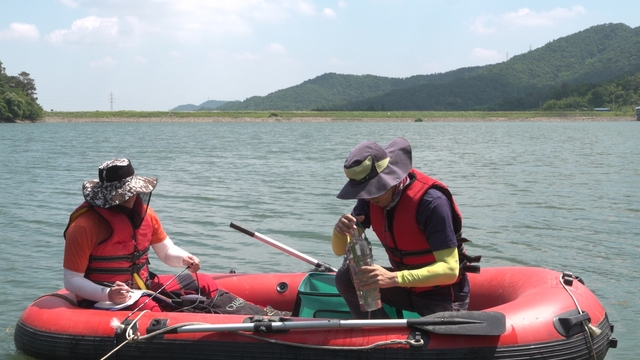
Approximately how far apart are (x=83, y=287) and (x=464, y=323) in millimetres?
2275

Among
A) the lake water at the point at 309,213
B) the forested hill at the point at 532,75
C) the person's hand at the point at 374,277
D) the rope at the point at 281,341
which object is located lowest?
the lake water at the point at 309,213

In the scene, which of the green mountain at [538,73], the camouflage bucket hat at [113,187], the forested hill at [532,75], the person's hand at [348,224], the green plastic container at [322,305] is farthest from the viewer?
the green mountain at [538,73]

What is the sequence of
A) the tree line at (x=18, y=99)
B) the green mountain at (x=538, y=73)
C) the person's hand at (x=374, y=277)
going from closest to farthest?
the person's hand at (x=374, y=277) < the tree line at (x=18, y=99) < the green mountain at (x=538, y=73)

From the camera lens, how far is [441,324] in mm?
3957

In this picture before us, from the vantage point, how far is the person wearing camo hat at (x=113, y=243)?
435 cm

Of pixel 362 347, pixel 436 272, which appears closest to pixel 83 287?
pixel 362 347

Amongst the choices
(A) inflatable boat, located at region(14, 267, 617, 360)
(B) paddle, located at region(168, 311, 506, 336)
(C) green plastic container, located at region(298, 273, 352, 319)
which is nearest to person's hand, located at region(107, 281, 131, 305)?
(A) inflatable boat, located at region(14, 267, 617, 360)

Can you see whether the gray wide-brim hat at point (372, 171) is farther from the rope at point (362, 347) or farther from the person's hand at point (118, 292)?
the person's hand at point (118, 292)

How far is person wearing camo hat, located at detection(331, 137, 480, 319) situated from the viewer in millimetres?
3812

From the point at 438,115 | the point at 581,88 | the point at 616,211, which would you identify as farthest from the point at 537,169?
the point at 581,88

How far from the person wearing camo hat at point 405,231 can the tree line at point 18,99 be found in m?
67.3

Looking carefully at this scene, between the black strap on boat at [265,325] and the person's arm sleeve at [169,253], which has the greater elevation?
the person's arm sleeve at [169,253]

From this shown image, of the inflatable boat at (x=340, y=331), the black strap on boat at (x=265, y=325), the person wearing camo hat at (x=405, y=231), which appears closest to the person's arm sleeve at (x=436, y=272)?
the person wearing camo hat at (x=405, y=231)

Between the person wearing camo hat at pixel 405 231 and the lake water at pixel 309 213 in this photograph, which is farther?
the lake water at pixel 309 213
